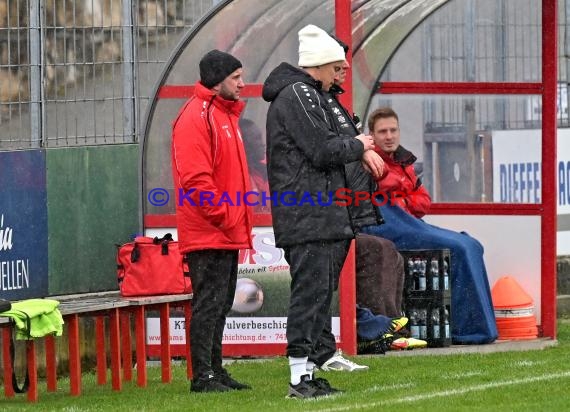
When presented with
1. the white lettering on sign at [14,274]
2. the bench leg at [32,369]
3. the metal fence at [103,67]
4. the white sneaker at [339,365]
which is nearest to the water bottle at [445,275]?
the metal fence at [103,67]

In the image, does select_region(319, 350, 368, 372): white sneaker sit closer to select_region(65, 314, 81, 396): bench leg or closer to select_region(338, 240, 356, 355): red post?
select_region(338, 240, 356, 355): red post

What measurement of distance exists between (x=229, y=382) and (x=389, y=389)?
1.01 m

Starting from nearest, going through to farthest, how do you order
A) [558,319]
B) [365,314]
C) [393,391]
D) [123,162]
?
[393,391]
[365,314]
[123,162]
[558,319]

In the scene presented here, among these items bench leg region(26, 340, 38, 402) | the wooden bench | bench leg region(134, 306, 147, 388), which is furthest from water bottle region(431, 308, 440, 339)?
bench leg region(26, 340, 38, 402)

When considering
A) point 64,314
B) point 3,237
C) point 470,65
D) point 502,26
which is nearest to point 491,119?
point 470,65

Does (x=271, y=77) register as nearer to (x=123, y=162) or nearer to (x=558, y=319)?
(x=123, y=162)

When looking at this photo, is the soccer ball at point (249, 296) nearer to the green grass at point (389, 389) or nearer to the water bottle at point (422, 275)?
the green grass at point (389, 389)

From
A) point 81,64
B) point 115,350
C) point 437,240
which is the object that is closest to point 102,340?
point 115,350

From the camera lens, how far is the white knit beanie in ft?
33.4

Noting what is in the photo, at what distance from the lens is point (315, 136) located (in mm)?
9844

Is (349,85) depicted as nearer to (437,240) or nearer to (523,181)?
(437,240)

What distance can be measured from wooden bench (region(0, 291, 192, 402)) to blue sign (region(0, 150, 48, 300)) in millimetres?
1006

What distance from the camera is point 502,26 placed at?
53.1 feet

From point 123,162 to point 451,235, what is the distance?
8.86ft
